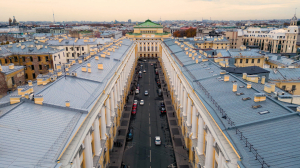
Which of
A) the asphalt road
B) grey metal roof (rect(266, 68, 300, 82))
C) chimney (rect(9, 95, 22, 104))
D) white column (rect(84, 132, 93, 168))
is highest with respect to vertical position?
chimney (rect(9, 95, 22, 104))

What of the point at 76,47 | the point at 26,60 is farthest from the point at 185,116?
the point at 76,47

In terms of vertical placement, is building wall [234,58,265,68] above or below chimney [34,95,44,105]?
below

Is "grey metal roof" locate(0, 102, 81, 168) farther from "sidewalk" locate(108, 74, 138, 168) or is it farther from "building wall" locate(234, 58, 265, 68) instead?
"building wall" locate(234, 58, 265, 68)

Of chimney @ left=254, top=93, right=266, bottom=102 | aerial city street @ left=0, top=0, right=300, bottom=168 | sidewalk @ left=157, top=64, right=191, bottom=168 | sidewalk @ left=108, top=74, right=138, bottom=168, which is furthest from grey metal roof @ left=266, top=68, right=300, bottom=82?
sidewalk @ left=108, top=74, right=138, bottom=168

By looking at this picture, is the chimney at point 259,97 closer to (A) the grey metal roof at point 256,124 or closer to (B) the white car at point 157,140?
(A) the grey metal roof at point 256,124

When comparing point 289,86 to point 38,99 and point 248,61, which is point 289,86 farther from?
point 38,99

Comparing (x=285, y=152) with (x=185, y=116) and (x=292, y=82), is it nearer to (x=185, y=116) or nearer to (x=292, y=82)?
(x=185, y=116)

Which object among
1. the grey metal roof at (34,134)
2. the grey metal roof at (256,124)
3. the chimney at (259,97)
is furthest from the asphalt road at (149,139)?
the chimney at (259,97)
